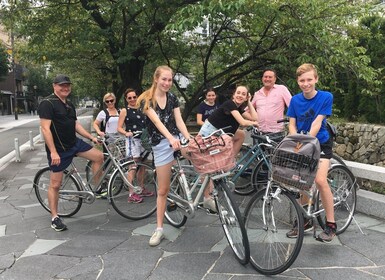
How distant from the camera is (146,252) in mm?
3746

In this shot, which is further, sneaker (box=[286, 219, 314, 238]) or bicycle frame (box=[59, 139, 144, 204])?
bicycle frame (box=[59, 139, 144, 204])

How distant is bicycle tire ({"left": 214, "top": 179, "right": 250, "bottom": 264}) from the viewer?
10.5 ft

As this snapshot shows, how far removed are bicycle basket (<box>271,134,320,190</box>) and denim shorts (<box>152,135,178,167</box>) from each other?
3.81 ft

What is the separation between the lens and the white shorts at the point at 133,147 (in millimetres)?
5438

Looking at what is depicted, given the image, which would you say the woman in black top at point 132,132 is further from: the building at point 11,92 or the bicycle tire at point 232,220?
the building at point 11,92

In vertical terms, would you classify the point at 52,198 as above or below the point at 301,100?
below

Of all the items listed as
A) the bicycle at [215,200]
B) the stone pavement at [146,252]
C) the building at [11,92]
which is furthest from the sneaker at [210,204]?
the building at [11,92]

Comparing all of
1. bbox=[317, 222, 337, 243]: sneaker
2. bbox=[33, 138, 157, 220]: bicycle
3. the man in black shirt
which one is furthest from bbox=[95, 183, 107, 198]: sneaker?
bbox=[317, 222, 337, 243]: sneaker

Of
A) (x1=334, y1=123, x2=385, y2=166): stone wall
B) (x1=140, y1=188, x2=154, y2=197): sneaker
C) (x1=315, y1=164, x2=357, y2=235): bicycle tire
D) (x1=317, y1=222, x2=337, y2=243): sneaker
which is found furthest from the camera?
(x1=334, y1=123, x2=385, y2=166): stone wall

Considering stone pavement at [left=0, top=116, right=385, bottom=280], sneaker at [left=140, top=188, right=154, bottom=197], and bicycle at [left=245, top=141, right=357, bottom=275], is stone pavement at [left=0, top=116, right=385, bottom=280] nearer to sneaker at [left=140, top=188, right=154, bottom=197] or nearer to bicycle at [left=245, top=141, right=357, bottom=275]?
bicycle at [left=245, top=141, right=357, bottom=275]

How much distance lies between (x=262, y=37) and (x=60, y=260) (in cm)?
509

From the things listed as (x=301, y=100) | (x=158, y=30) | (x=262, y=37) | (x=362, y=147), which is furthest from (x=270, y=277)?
(x=362, y=147)

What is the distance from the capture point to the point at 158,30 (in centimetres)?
725

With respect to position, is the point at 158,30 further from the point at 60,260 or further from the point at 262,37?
the point at 60,260
